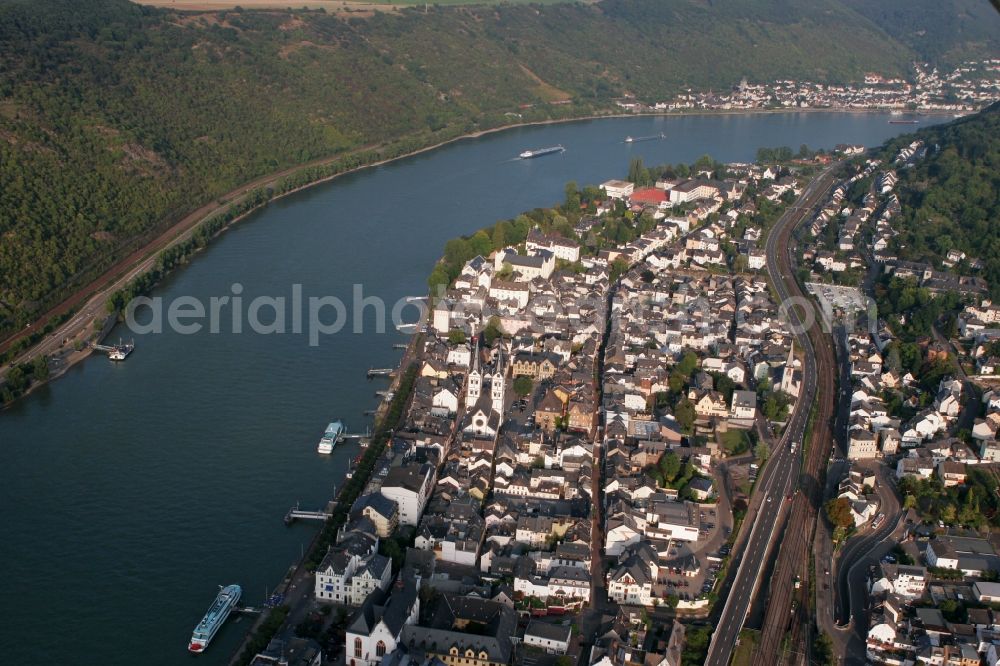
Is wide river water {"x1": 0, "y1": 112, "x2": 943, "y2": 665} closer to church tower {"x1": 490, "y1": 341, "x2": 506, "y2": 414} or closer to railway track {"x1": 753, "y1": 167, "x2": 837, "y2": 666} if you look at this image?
church tower {"x1": 490, "y1": 341, "x2": 506, "y2": 414}

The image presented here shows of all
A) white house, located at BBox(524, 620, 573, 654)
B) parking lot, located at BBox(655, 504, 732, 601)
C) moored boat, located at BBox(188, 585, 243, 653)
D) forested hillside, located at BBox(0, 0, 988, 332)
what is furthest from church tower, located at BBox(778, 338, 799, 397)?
forested hillside, located at BBox(0, 0, 988, 332)

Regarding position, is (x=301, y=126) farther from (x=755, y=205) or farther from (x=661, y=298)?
(x=661, y=298)

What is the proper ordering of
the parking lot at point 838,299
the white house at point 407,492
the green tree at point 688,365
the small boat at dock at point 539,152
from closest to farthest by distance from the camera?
1. the white house at point 407,492
2. the green tree at point 688,365
3. the parking lot at point 838,299
4. the small boat at dock at point 539,152

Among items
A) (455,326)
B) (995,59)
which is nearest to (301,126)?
(455,326)

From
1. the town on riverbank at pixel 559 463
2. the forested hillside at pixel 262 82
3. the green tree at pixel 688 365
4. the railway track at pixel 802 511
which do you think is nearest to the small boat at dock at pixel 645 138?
the forested hillside at pixel 262 82

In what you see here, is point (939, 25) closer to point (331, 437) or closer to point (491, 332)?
point (491, 332)

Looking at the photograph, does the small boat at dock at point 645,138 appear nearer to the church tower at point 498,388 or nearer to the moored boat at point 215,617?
the church tower at point 498,388
